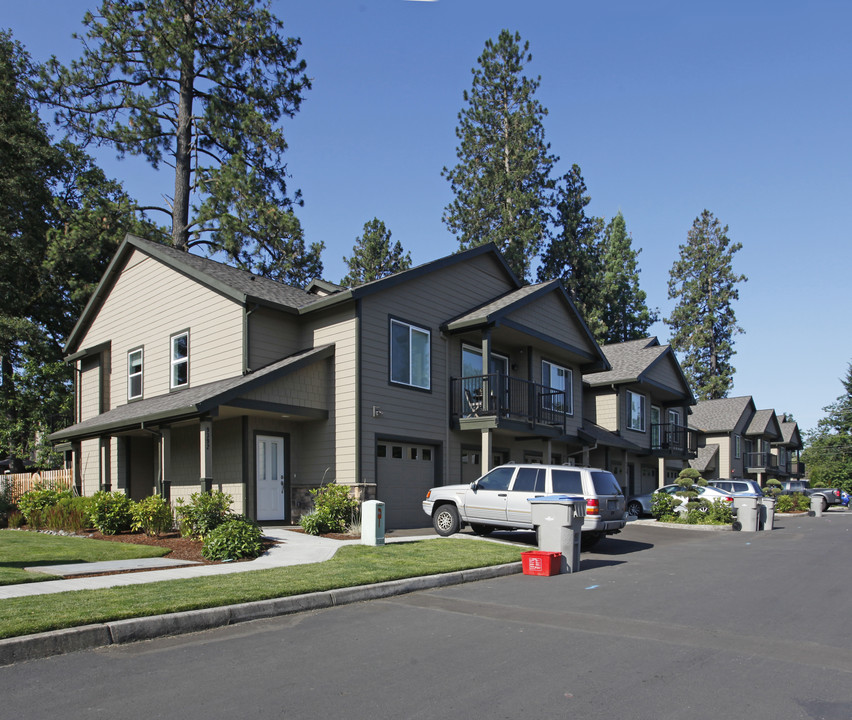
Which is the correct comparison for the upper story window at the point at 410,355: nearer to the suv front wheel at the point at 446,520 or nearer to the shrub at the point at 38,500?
the suv front wheel at the point at 446,520

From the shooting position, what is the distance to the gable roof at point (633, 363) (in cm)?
3191

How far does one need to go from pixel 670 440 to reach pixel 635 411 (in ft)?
15.3

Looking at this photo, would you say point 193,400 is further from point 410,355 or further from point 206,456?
point 410,355

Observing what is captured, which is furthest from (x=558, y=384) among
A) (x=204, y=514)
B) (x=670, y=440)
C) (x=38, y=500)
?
(x=38, y=500)

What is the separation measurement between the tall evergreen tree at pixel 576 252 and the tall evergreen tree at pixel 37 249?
29.0 meters

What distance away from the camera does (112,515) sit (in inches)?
634

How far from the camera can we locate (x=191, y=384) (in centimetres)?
1984

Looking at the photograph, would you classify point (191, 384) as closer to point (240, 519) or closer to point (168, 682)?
point (240, 519)

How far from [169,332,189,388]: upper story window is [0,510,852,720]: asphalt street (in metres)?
12.4

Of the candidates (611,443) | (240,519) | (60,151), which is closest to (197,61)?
(60,151)

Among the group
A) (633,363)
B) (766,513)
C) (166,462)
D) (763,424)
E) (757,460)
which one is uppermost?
(633,363)

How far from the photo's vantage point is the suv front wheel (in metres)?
17.0

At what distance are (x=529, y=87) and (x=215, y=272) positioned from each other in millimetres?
34736

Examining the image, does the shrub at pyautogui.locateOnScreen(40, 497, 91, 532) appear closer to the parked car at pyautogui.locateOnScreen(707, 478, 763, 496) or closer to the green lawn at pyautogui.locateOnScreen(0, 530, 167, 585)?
the green lawn at pyautogui.locateOnScreen(0, 530, 167, 585)
